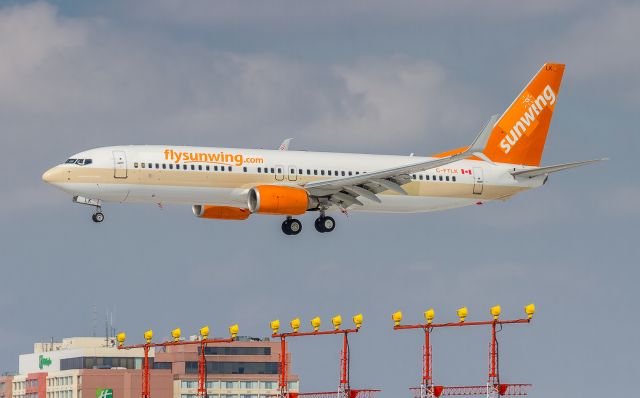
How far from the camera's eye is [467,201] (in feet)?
447

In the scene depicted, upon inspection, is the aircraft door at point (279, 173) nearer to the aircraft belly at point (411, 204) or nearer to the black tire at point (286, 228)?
the black tire at point (286, 228)

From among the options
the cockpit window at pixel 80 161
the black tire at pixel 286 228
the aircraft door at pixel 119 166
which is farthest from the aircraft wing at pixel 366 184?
the cockpit window at pixel 80 161

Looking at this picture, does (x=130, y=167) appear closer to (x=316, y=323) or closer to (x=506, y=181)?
(x=316, y=323)

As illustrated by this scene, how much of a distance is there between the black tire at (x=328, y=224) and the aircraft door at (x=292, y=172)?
5.23 metres

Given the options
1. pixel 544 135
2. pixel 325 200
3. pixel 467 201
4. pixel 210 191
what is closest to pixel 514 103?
pixel 544 135

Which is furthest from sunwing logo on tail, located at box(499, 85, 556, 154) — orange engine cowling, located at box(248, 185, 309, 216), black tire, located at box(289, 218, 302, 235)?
orange engine cowling, located at box(248, 185, 309, 216)

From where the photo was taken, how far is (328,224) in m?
131

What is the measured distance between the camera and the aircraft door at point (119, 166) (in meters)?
120

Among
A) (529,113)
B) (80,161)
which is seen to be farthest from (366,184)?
(529,113)

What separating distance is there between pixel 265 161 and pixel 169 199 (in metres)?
8.53

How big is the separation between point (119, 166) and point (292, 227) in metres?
16.6

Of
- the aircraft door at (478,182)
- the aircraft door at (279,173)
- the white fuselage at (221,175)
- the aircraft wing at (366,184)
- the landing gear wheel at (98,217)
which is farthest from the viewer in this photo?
the aircraft door at (478,182)

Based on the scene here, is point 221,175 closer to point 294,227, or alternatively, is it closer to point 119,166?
point 119,166

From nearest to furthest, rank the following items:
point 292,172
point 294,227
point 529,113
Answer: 1. point 292,172
2. point 294,227
3. point 529,113
